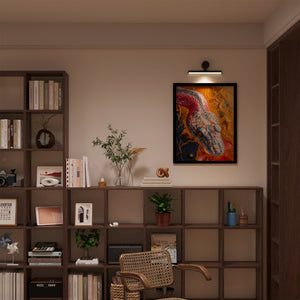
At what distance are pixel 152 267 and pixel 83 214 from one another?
972 millimetres

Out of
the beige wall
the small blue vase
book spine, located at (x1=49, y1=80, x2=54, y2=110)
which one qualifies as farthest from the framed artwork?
book spine, located at (x1=49, y1=80, x2=54, y2=110)

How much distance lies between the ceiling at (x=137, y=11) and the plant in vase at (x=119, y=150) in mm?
1139

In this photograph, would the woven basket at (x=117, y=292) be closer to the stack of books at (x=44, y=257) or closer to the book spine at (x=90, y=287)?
the book spine at (x=90, y=287)

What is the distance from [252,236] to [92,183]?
1763mm

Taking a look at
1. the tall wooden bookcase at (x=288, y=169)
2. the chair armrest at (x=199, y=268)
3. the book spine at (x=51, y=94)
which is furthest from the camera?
the book spine at (x=51, y=94)

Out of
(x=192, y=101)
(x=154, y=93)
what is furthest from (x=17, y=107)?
(x=192, y=101)

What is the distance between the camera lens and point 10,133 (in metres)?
4.53

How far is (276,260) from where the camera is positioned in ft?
15.0

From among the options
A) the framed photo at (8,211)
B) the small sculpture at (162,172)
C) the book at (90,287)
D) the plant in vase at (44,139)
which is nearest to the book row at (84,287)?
the book at (90,287)

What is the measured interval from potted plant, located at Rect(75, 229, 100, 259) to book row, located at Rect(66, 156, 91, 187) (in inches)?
20.5

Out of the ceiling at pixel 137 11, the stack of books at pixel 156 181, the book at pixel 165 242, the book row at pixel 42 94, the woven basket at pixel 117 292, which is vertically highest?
the ceiling at pixel 137 11

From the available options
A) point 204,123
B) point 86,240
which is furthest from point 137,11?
point 86,240

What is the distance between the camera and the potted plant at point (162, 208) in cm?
452

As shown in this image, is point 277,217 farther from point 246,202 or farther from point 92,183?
point 92,183
